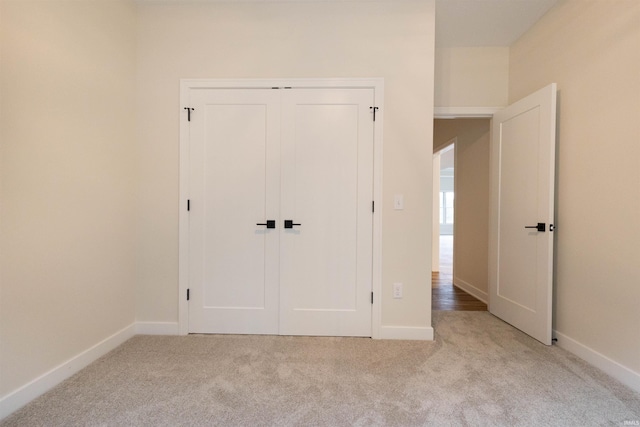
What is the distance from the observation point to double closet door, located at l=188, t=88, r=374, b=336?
2.44 metres

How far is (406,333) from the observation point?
241 centimetres

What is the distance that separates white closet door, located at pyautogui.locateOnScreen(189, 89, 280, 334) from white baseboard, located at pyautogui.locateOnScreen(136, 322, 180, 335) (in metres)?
0.14

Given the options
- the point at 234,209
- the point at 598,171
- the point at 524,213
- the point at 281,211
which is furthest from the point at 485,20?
the point at 234,209

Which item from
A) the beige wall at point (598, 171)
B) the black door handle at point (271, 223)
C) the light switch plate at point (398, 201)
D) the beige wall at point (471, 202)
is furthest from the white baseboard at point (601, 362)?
the black door handle at point (271, 223)

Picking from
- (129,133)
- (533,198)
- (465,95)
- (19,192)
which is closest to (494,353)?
(533,198)

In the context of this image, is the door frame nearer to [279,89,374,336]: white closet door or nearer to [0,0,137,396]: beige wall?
[279,89,374,336]: white closet door

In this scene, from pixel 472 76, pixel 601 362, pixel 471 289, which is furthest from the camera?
pixel 471 289

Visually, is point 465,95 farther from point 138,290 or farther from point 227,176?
point 138,290

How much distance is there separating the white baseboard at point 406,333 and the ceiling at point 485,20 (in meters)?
2.71

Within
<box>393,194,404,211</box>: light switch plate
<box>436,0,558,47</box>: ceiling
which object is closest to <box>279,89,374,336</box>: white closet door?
<box>393,194,404,211</box>: light switch plate

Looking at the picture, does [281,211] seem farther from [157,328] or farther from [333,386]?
[157,328]

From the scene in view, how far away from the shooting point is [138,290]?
2.52m

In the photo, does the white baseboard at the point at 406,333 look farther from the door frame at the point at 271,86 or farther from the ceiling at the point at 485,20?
the ceiling at the point at 485,20

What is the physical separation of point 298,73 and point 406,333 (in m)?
2.35
